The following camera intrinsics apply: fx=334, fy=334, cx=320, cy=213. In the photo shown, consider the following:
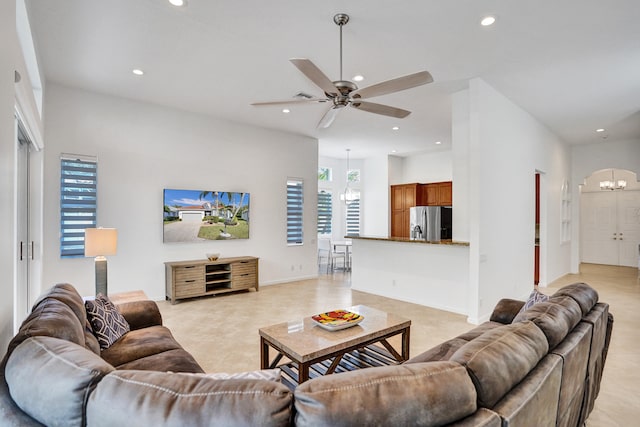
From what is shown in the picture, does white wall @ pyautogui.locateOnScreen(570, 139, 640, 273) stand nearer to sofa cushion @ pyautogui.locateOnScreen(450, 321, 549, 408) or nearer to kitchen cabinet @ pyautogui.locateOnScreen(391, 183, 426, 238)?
kitchen cabinet @ pyautogui.locateOnScreen(391, 183, 426, 238)

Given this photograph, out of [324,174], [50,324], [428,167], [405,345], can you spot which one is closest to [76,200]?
[50,324]

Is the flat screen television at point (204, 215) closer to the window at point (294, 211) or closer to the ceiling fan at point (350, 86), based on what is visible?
the window at point (294, 211)

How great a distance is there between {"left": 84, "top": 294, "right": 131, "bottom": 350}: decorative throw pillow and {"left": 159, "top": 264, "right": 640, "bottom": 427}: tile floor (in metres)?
0.86

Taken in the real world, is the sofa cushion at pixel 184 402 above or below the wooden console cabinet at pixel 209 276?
above

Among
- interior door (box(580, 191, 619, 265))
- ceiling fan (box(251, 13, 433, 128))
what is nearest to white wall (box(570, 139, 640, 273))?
interior door (box(580, 191, 619, 265))

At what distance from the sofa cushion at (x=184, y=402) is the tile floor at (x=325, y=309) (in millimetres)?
2118

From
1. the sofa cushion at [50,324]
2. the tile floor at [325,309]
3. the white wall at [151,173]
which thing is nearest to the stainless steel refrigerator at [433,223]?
the tile floor at [325,309]

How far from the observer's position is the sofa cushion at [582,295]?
6.72 ft

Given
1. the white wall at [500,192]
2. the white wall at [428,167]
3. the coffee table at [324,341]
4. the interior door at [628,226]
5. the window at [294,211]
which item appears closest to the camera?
the coffee table at [324,341]

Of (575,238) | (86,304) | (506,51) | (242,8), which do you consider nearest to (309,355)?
(86,304)

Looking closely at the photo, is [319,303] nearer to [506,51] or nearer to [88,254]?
[88,254]

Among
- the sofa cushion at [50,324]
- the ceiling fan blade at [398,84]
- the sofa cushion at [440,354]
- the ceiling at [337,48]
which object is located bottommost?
the sofa cushion at [440,354]

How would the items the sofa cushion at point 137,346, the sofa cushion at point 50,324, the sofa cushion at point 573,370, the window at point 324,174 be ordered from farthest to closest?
the window at point 324,174
the sofa cushion at point 137,346
the sofa cushion at point 573,370
the sofa cushion at point 50,324

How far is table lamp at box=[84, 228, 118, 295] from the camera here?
3146mm
